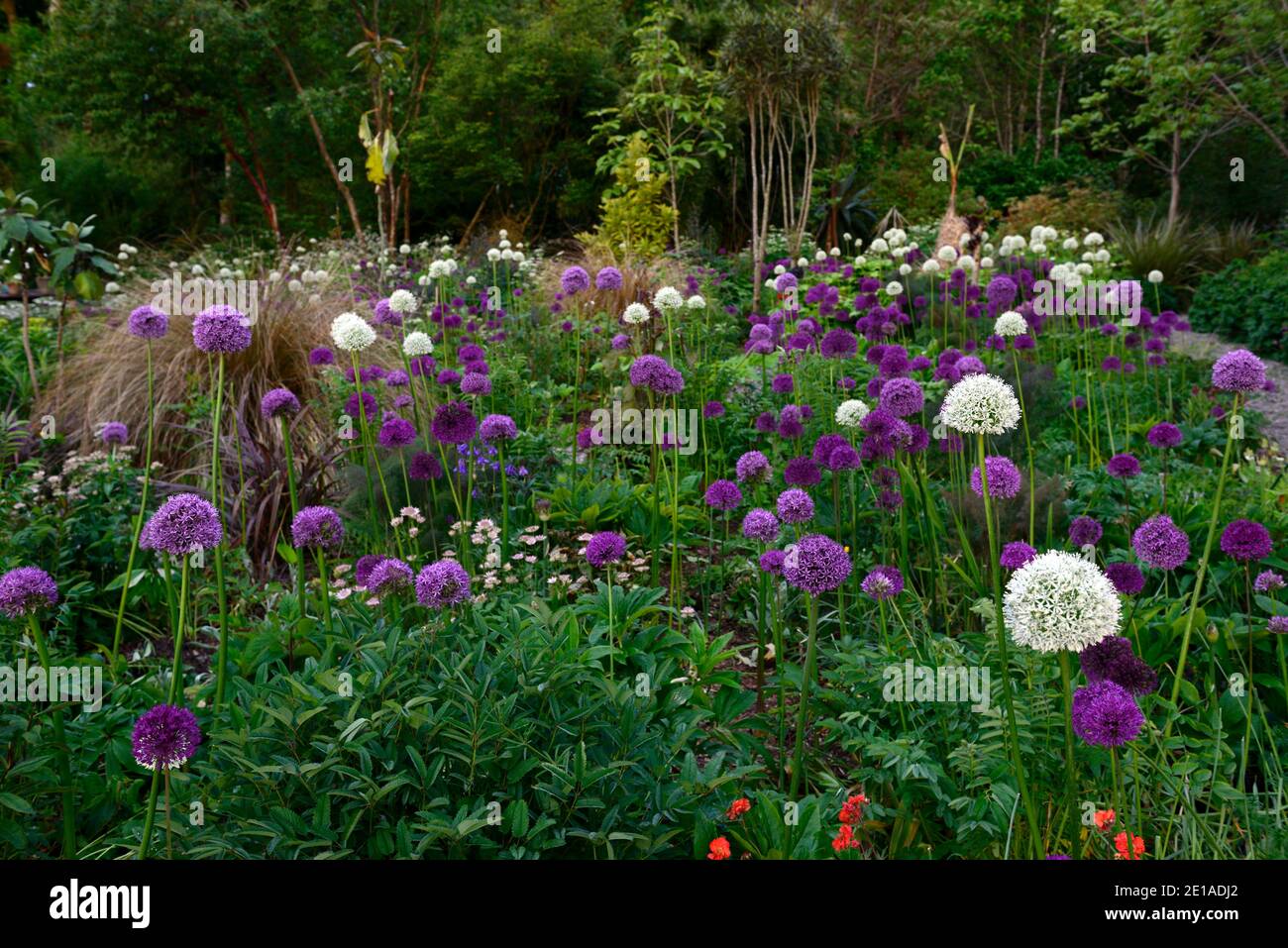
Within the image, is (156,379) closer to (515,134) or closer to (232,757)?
(232,757)

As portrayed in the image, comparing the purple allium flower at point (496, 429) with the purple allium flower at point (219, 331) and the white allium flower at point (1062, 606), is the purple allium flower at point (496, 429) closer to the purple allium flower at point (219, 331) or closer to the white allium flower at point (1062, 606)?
the purple allium flower at point (219, 331)

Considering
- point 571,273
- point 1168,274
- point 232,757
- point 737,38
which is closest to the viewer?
point 232,757

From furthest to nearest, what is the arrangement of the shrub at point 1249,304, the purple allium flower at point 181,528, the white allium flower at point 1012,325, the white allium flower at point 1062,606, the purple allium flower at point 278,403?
the shrub at point 1249,304 → the white allium flower at point 1012,325 → the purple allium flower at point 278,403 → the purple allium flower at point 181,528 → the white allium flower at point 1062,606

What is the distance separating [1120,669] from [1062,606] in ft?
0.88

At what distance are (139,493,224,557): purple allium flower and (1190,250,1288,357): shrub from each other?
8.90 metres

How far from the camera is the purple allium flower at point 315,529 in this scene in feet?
7.66

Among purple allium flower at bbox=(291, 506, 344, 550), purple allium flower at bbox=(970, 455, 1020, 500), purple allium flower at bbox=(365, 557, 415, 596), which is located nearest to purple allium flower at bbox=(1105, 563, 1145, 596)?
purple allium flower at bbox=(970, 455, 1020, 500)

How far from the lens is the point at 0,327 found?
732cm

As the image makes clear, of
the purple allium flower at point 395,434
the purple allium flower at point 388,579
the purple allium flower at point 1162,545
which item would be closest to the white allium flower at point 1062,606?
the purple allium flower at point 1162,545

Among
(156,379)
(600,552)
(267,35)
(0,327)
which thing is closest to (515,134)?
(267,35)

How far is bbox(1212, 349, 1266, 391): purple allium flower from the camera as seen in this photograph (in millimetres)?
2303

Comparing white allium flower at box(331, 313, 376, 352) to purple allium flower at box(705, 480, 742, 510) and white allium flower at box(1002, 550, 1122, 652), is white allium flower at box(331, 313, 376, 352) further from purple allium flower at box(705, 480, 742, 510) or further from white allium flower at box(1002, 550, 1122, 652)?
white allium flower at box(1002, 550, 1122, 652)

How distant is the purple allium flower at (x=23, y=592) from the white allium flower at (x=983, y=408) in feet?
6.47

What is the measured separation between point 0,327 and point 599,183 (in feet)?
35.7
